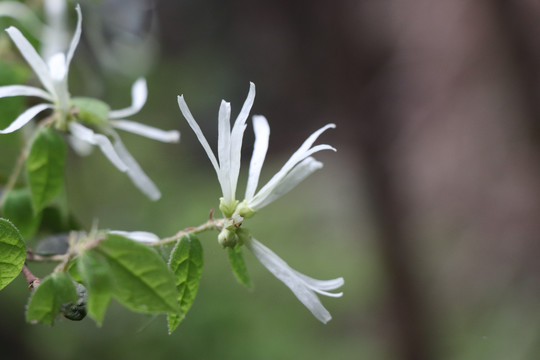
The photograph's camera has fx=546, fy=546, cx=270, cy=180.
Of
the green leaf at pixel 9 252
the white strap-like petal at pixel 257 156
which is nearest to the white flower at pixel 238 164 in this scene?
the white strap-like petal at pixel 257 156

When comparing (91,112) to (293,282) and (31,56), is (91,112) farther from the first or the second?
(293,282)

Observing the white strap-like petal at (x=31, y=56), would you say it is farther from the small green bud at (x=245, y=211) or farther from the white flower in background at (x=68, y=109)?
the small green bud at (x=245, y=211)

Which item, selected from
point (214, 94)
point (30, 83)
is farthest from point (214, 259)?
point (30, 83)

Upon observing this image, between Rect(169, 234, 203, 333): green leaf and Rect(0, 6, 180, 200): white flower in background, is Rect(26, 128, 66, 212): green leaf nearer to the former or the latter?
Rect(0, 6, 180, 200): white flower in background

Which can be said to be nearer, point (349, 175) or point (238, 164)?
point (238, 164)

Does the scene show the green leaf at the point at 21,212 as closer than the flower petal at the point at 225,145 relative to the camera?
No

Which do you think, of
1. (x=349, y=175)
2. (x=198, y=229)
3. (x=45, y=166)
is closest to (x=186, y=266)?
(x=198, y=229)

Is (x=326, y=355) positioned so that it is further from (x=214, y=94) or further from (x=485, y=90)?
(x=214, y=94)
